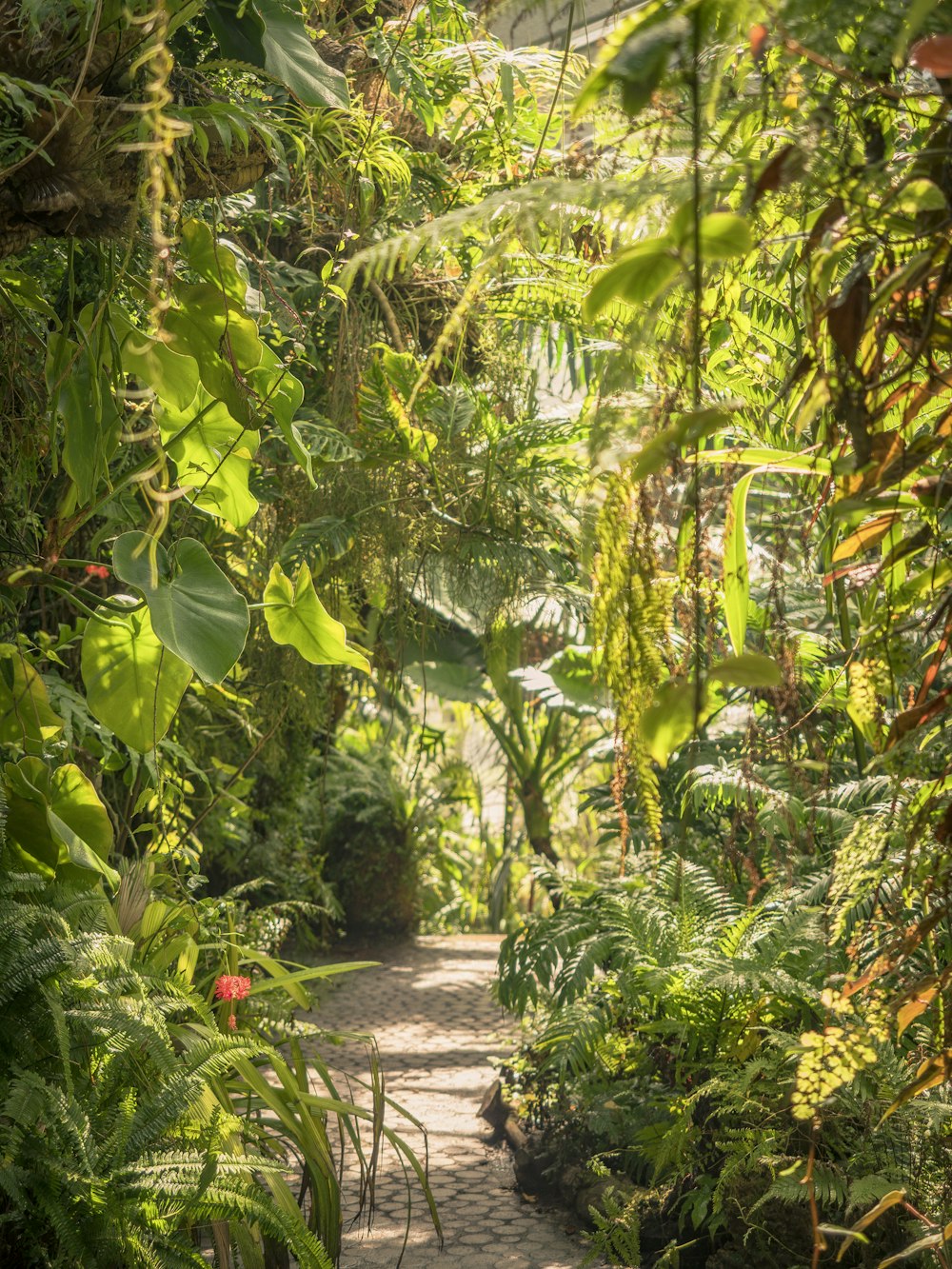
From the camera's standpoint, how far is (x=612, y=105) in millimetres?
894

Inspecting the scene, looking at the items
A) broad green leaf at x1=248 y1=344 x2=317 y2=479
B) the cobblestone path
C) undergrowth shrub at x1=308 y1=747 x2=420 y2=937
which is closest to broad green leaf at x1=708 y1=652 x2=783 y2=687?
broad green leaf at x1=248 y1=344 x2=317 y2=479

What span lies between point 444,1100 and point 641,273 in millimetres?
3627

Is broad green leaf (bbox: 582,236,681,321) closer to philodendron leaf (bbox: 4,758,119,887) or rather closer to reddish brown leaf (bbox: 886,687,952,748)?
reddish brown leaf (bbox: 886,687,952,748)

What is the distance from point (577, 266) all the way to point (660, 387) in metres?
1.45

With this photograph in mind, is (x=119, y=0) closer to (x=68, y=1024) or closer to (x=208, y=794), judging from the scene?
(x=68, y=1024)

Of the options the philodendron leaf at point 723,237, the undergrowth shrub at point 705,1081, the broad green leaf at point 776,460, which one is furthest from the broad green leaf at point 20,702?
the philodendron leaf at point 723,237

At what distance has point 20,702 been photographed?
5.80 ft

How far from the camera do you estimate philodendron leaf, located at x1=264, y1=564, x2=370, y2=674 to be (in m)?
1.97

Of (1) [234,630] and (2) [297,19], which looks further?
(2) [297,19]

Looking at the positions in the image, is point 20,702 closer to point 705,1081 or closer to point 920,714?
point 920,714

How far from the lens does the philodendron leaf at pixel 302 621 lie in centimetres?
197

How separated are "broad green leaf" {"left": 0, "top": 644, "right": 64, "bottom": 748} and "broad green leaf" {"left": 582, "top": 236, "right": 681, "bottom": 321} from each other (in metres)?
1.39

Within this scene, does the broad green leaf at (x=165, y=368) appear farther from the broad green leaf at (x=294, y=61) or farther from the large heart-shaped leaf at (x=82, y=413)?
the broad green leaf at (x=294, y=61)

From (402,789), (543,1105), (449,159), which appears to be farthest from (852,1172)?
(402,789)
